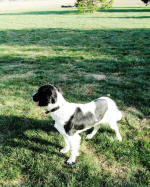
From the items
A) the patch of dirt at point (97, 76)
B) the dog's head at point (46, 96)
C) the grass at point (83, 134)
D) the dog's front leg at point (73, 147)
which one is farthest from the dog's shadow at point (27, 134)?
the patch of dirt at point (97, 76)

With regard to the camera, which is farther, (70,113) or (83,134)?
(83,134)

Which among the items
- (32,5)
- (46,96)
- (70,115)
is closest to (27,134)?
(70,115)

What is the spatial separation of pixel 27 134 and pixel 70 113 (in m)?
1.33

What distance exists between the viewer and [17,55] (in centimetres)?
1009

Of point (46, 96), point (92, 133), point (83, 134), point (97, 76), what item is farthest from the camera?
point (97, 76)

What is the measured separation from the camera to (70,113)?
332 centimetres

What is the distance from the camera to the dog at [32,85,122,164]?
10.2 feet

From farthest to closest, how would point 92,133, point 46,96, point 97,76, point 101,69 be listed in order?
point 101,69 < point 97,76 < point 92,133 < point 46,96

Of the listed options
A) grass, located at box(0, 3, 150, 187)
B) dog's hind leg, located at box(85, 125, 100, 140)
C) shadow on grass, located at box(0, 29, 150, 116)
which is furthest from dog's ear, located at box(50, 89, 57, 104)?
shadow on grass, located at box(0, 29, 150, 116)

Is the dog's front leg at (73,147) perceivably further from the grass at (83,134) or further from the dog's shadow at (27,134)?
the dog's shadow at (27,134)

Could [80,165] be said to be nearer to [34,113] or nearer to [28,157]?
[28,157]

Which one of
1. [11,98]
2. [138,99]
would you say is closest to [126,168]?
[138,99]

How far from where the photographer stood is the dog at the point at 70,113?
312 centimetres

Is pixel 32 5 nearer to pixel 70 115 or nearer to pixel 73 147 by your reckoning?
pixel 70 115
